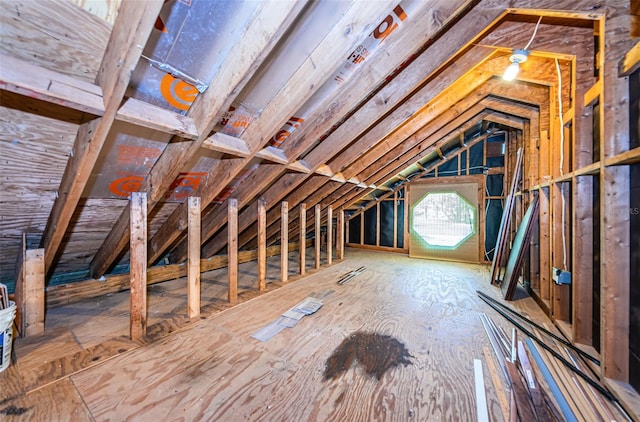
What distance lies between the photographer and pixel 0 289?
5.51ft

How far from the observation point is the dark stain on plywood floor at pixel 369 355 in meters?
1.63

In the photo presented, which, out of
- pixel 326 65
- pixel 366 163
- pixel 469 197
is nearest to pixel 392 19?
pixel 326 65

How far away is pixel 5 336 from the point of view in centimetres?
158

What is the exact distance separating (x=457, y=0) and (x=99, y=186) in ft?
9.44

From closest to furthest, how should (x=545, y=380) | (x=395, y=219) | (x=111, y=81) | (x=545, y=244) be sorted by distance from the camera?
(x=111, y=81) < (x=545, y=380) < (x=545, y=244) < (x=395, y=219)

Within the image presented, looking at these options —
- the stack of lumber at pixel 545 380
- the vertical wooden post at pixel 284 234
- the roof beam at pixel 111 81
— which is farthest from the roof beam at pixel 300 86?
the stack of lumber at pixel 545 380

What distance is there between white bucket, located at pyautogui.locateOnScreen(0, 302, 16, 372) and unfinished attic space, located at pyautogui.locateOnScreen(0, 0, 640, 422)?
14 millimetres

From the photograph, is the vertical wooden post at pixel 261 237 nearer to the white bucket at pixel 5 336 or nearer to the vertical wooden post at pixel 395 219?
the white bucket at pixel 5 336

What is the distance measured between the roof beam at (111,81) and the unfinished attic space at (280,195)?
0.01m

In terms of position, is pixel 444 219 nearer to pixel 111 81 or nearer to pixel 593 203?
pixel 593 203

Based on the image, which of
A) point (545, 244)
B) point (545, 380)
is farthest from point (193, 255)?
point (545, 244)

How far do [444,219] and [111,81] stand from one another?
5.60m

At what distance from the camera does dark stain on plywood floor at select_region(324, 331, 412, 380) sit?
1631 millimetres

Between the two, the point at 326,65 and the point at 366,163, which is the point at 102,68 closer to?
the point at 326,65
